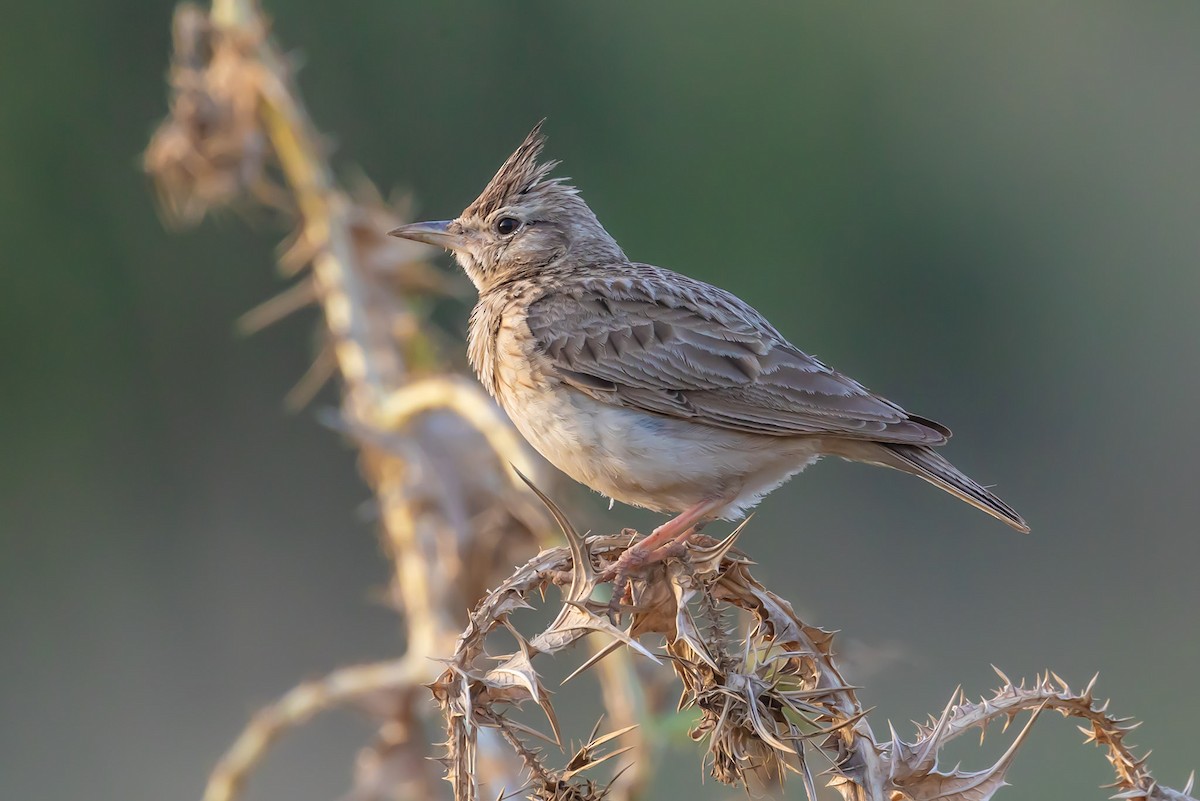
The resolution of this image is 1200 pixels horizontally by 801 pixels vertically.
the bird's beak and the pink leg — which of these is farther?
the bird's beak

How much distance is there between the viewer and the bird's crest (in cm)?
524

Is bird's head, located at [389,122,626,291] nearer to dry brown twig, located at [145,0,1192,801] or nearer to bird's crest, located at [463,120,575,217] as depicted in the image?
bird's crest, located at [463,120,575,217]

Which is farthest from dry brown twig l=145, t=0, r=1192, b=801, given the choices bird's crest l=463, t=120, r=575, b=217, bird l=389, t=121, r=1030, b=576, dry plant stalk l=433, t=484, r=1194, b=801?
bird's crest l=463, t=120, r=575, b=217

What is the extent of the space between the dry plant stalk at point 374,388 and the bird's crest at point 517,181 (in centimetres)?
42

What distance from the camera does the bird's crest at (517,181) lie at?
206 inches

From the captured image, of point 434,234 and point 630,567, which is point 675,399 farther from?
point 630,567

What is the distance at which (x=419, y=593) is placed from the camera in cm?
405

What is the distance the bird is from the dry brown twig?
229mm

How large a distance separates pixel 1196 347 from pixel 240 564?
29.9ft

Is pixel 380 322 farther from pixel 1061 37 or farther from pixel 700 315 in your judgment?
pixel 1061 37

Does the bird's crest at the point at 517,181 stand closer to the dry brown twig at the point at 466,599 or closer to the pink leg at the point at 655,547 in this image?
the dry brown twig at the point at 466,599

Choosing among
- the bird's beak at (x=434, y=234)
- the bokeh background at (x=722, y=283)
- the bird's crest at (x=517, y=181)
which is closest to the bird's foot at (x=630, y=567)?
the bird's beak at (x=434, y=234)

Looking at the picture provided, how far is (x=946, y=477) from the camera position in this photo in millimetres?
4129

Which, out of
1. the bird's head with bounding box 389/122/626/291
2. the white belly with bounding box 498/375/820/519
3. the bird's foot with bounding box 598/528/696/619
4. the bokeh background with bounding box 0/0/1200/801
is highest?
the bokeh background with bounding box 0/0/1200/801
